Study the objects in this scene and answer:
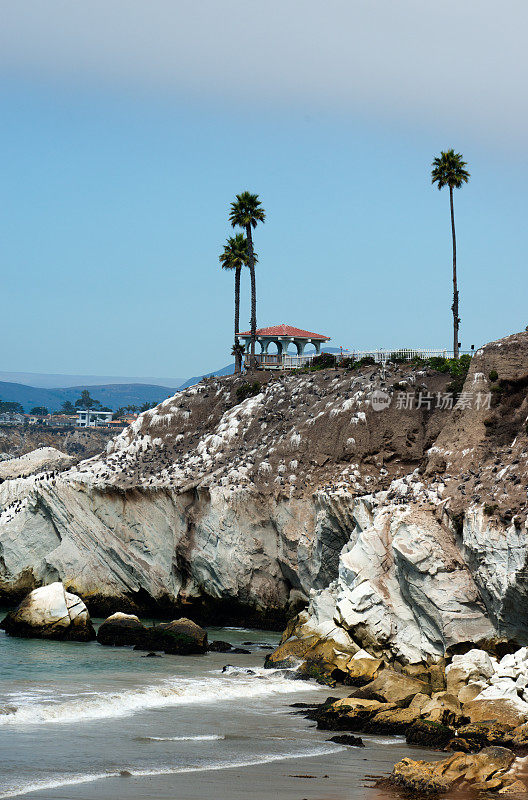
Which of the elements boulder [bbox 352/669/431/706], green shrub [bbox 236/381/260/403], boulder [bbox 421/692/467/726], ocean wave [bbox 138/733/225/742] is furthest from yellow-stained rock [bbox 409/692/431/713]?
green shrub [bbox 236/381/260/403]

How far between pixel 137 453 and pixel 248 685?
2429 centimetres

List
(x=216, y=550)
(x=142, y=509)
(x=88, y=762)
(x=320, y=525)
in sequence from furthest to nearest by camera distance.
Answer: (x=142, y=509) < (x=216, y=550) < (x=320, y=525) < (x=88, y=762)

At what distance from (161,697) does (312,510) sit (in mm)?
15058

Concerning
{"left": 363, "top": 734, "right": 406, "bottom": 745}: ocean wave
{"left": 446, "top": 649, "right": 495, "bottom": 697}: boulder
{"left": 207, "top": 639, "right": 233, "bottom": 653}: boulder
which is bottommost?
{"left": 207, "top": 639, "right": 233, "bottom": 653}: boulder

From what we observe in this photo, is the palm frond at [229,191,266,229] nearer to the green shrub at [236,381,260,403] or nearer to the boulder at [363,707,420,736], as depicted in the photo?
the green shrub at [236,381,260,403]

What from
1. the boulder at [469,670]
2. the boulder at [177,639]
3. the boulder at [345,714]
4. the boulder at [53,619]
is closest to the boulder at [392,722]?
the boulder at [345,714]

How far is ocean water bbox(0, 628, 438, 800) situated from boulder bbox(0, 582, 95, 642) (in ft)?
12.2

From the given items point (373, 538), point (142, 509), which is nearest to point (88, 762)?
point (373, 538)

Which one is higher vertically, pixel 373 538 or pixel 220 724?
pixel 373 538

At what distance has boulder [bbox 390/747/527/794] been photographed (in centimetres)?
1930

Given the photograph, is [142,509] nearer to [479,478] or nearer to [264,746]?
[479,478]

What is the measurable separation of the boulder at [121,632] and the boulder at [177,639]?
53cm

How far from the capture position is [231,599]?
4519 centimetres

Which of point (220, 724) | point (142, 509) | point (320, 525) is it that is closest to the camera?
point (220, 724)
